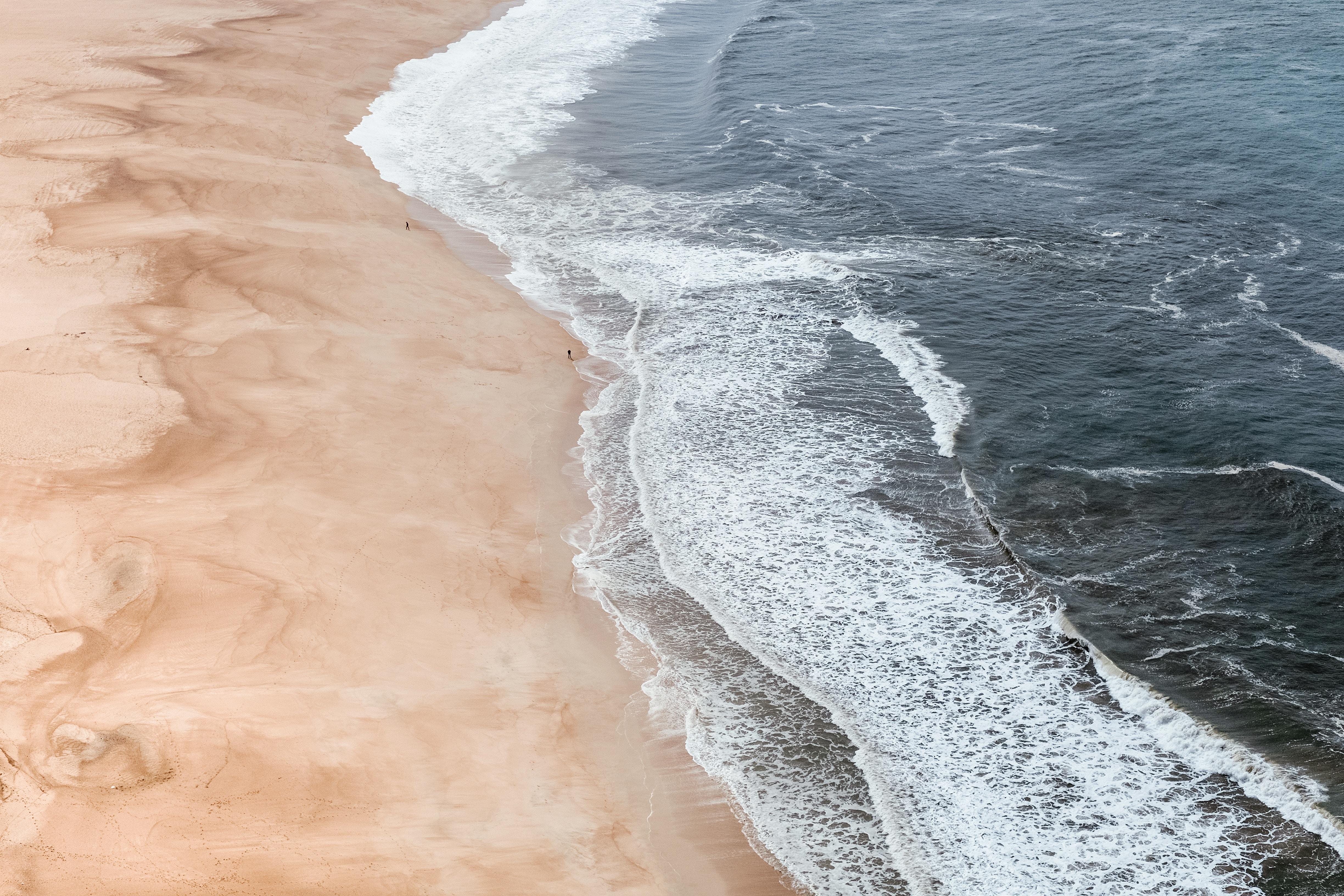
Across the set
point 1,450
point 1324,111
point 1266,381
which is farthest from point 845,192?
point 1,450

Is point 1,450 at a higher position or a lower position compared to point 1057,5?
lower

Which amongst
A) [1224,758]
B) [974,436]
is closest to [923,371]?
[974,436]

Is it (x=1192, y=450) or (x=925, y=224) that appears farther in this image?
(x=925, y=224)

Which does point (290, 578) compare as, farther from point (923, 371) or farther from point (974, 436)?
point (923, 371)

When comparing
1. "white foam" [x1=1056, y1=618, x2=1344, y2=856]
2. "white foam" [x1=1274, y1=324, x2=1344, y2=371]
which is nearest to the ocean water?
"white foam" [x1=1056, y1=618, x2=1344, y2=856]

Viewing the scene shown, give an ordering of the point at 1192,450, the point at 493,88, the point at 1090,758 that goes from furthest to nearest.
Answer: the point at 493,88, the point at 1192,450, the point at 1090,758

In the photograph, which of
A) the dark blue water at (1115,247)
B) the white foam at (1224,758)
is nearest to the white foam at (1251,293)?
the dark blue water at (1115,247)

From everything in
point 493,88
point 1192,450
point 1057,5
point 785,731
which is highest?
point 1057,5

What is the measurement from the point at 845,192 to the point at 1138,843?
1123 inches

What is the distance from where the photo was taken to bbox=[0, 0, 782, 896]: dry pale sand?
1422cm

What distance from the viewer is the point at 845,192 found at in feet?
127

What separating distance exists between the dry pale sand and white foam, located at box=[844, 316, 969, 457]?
9014 mm

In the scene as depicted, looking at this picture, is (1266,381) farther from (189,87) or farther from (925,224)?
(189,87)

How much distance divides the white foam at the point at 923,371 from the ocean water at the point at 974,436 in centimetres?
17
